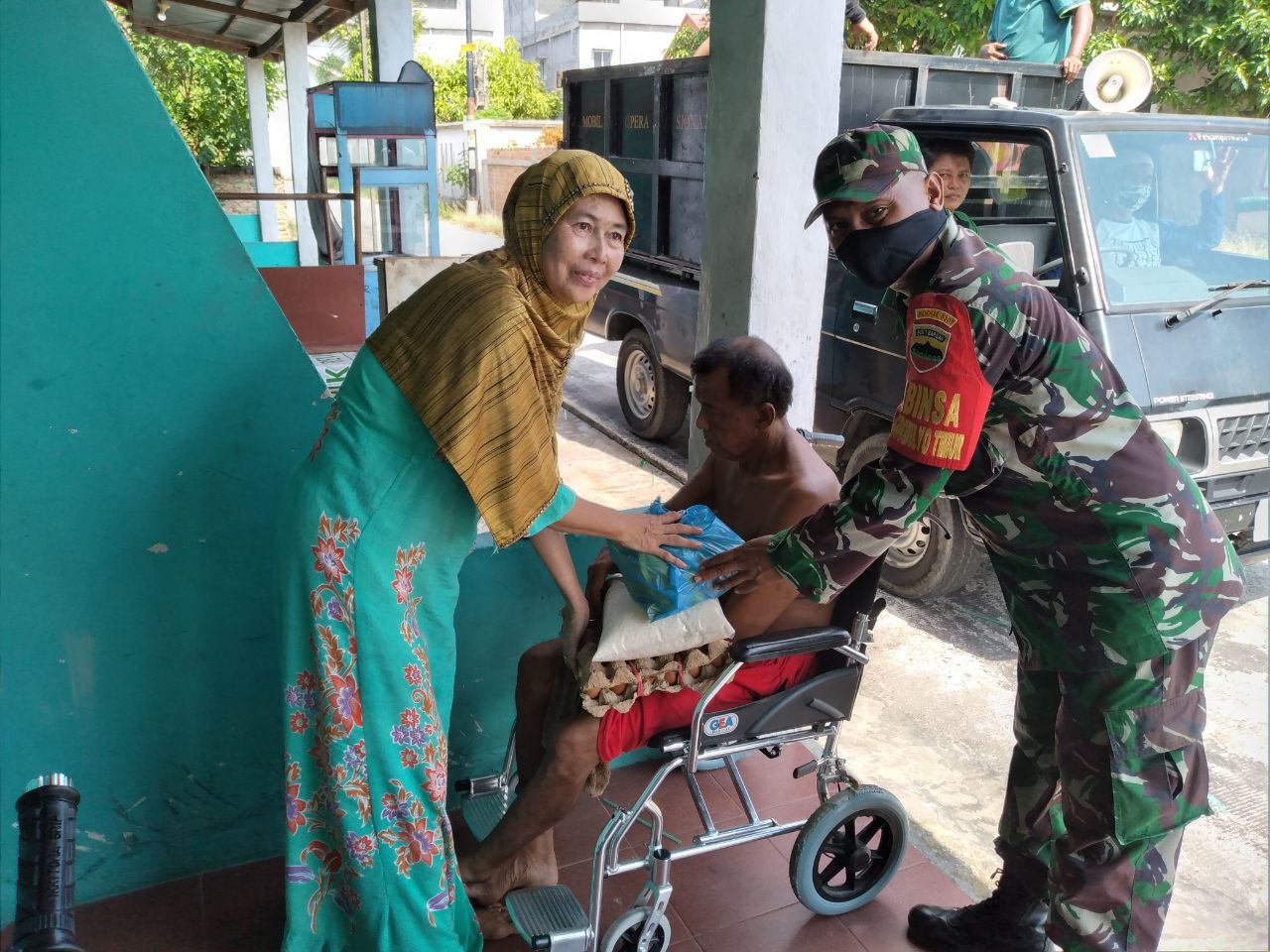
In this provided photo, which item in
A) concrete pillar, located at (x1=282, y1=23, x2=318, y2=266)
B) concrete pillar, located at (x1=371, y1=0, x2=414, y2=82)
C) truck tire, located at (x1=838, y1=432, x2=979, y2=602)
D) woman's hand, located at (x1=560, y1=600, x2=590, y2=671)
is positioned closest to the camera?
woman's hand, located at (x1=560, y1=600, x2=590, y2=671)

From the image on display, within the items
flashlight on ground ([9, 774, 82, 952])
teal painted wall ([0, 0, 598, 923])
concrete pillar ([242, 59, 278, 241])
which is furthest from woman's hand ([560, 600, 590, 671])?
concrete pillar ([242, 59, 278, 241])

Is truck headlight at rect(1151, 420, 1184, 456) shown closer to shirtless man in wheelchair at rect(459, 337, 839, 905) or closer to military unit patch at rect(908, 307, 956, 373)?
shirtless man in wheelchair at rect(459, 337, 839, 905)

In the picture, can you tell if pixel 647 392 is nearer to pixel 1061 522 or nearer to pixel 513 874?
pixel 513 874

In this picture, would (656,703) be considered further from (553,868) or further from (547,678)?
(553,868)

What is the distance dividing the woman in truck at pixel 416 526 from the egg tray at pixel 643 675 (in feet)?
0.72

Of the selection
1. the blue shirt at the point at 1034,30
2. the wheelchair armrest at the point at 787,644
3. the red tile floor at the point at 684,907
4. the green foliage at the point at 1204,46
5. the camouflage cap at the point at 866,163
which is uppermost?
the green foliage at the point at 1204,46

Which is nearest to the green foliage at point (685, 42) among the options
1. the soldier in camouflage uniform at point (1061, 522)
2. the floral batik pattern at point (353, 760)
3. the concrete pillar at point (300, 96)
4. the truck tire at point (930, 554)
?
the concrete pillar at point (300, 96)

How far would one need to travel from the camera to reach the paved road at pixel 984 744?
9.23 feet

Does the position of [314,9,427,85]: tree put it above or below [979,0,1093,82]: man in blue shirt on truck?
above

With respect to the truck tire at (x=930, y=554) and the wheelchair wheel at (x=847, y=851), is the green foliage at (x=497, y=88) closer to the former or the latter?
the truck tire at (x=930, y=554)

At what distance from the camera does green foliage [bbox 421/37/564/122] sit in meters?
26.8

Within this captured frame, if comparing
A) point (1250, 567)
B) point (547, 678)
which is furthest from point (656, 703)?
point (1250, 567)

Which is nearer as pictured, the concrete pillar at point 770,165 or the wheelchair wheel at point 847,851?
the wheelchair wheel at point 847,851

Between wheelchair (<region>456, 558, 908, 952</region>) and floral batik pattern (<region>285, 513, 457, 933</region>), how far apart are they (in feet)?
1.00
